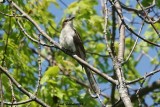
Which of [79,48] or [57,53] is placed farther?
[57,53]

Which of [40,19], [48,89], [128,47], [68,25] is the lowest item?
[48,89]

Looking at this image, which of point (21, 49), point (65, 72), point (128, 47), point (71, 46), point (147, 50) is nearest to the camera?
point (71, 46)

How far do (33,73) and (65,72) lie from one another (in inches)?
37.4

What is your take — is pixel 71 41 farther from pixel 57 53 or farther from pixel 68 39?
pixel 57 53

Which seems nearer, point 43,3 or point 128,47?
point 43,3

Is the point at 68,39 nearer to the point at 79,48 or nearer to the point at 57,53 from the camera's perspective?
the point at 79,48

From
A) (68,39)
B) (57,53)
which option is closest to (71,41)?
(68,39)

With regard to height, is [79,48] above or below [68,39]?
below

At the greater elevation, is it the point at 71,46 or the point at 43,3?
the point at 43,3

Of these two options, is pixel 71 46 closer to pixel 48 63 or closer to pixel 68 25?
pixel 68 25

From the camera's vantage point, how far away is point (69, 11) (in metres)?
9.48

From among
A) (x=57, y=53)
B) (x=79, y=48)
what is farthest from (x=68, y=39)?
(x=57, y=53)

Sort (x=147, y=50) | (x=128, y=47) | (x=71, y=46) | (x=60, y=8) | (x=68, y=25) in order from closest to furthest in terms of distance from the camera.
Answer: (x=71, y=46) < (x=68, y=25) < (x=60, y=8) < (x=128, y=47) < (x=147, y=50)

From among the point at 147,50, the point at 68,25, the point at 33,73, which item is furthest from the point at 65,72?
the point at 147,50
